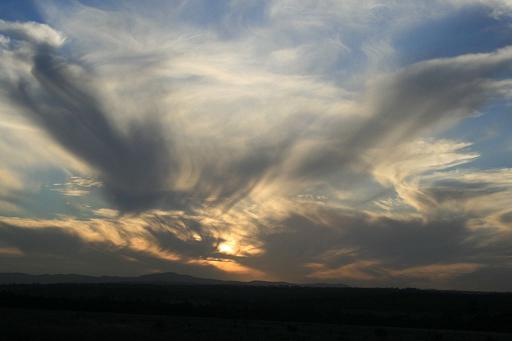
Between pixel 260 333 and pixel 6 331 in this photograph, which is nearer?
pixel 6 331

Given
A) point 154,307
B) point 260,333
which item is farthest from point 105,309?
point 260,333

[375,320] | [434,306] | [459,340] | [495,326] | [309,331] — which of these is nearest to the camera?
[459,340]

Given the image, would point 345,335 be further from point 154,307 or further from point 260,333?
point 154,307

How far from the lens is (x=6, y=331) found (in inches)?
1222

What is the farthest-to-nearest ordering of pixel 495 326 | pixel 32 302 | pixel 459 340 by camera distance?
1. pixel 32 302
2. pixel 495 326
3. pixel 459 340

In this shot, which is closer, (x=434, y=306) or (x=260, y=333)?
(x=260, y=333)

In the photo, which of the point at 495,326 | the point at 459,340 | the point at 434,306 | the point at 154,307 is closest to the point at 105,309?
the point at 154,307

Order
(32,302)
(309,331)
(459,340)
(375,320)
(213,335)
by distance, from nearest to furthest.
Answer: (213,335)
(459,340)
(309,331)
(375,320)
(32,302)

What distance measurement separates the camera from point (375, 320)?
56.5 meters

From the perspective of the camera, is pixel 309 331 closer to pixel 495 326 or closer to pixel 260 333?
pixel 260 333

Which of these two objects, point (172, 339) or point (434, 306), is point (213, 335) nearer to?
point (172, 339)

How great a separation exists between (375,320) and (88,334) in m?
34.9

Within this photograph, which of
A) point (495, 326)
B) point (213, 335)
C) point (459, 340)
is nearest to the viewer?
point (213, 335)

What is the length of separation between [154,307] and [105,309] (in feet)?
21.7
